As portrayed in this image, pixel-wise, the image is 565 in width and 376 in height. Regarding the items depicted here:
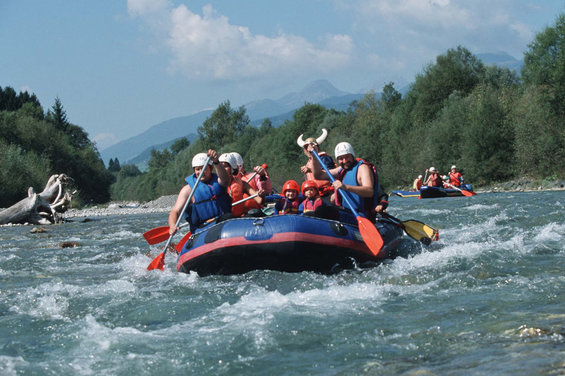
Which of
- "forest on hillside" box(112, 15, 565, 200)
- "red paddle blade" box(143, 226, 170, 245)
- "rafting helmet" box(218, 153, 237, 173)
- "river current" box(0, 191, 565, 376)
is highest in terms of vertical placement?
"forest on hillside" box(112, 15, 565, 200)

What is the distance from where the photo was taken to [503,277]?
703 centimetres

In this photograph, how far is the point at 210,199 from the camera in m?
9.32

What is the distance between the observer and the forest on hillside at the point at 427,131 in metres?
37.4

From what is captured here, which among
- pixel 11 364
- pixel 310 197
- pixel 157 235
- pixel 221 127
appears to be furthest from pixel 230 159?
pixel 221 127

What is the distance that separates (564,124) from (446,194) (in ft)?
34.9

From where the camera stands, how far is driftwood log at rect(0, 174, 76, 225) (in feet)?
78.5

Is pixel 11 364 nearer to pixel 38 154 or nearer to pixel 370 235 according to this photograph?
pixel 370 235

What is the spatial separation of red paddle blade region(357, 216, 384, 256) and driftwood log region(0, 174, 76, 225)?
731 inches

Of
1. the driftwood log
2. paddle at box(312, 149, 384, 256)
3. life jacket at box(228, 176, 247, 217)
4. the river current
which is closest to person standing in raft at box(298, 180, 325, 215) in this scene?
paddle at box(312, 149, 384, 256)

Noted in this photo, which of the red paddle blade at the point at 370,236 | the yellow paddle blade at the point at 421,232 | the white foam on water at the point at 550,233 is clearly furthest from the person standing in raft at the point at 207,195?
the white foam on water at the point at 550,233

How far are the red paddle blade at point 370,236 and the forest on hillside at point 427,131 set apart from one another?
3097 centimetres

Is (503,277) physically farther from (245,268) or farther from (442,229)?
(442,229)

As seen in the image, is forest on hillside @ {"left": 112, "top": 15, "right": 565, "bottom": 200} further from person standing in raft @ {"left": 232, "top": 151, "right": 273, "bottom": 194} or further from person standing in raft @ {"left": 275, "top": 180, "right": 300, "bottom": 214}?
person standing in raft @ {"left": 275, "top": 180, "right": 300, "bottom": 214}

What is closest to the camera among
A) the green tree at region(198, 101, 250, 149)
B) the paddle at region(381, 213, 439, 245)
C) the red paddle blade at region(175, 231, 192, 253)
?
the red paddle blade at region(175, 231, 192, 253)
